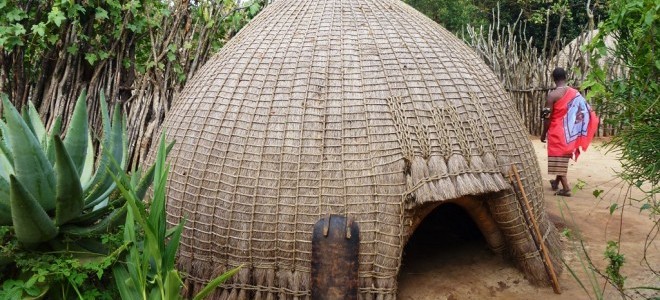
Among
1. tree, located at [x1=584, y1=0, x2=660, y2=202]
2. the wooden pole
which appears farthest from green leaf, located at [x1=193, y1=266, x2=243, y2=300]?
the wooden pole

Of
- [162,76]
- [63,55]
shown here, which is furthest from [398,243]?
[63,55]

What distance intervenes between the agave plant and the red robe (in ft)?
17.8

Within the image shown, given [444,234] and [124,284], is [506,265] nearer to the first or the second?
[444,234]

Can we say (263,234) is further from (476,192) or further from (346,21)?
(346,21)

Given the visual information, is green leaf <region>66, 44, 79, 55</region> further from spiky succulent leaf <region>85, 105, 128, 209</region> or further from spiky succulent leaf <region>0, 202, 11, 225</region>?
spiky succulent leaf <region>0, 202, 11, 225</region>

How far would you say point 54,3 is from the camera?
18.2 feet

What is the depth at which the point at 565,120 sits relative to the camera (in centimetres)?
659

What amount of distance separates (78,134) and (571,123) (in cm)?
575

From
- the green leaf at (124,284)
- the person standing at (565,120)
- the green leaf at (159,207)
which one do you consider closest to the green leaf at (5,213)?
the green leaf at (124,284)

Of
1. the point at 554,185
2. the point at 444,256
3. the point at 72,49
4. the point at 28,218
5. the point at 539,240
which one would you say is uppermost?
the point at 72,49

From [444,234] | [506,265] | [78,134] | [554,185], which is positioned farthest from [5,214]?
[554,185]

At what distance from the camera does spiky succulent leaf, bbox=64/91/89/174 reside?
2.63 meters

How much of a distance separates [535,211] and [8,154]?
3743 mm

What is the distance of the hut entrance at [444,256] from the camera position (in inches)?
174
